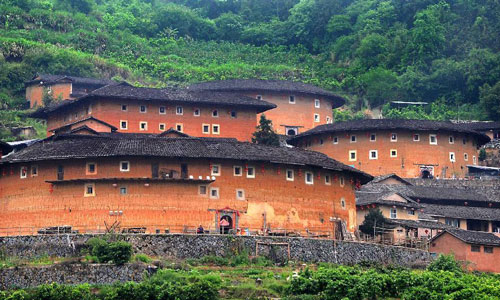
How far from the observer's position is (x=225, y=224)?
202 feet

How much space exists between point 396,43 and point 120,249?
6821 centimetres

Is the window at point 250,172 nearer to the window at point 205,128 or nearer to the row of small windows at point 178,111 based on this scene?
the window at point 205,128

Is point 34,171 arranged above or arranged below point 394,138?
below

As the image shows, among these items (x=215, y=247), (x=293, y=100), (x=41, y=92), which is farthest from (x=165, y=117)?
(x=215, y=247)

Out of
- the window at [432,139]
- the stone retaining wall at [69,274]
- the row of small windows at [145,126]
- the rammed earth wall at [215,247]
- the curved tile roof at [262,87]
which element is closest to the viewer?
the stone retaining wall at [69,274]

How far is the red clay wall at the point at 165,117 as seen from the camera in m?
76.2

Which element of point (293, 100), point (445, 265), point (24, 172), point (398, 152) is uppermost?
point (293, 100)

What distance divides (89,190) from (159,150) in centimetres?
470

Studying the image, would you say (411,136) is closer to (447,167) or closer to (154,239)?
(447,167)

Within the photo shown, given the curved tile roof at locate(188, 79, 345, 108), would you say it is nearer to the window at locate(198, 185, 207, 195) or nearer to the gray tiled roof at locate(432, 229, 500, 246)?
the window at locate(198, 185, 207, 195)

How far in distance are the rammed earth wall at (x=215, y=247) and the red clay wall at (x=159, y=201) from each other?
223 inches

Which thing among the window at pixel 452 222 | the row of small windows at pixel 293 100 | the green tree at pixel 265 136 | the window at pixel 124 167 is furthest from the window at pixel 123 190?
the row of small windows at pixel 293 100

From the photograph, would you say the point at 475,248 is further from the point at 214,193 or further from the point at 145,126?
the point at 145,126

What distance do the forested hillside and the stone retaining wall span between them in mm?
44109
